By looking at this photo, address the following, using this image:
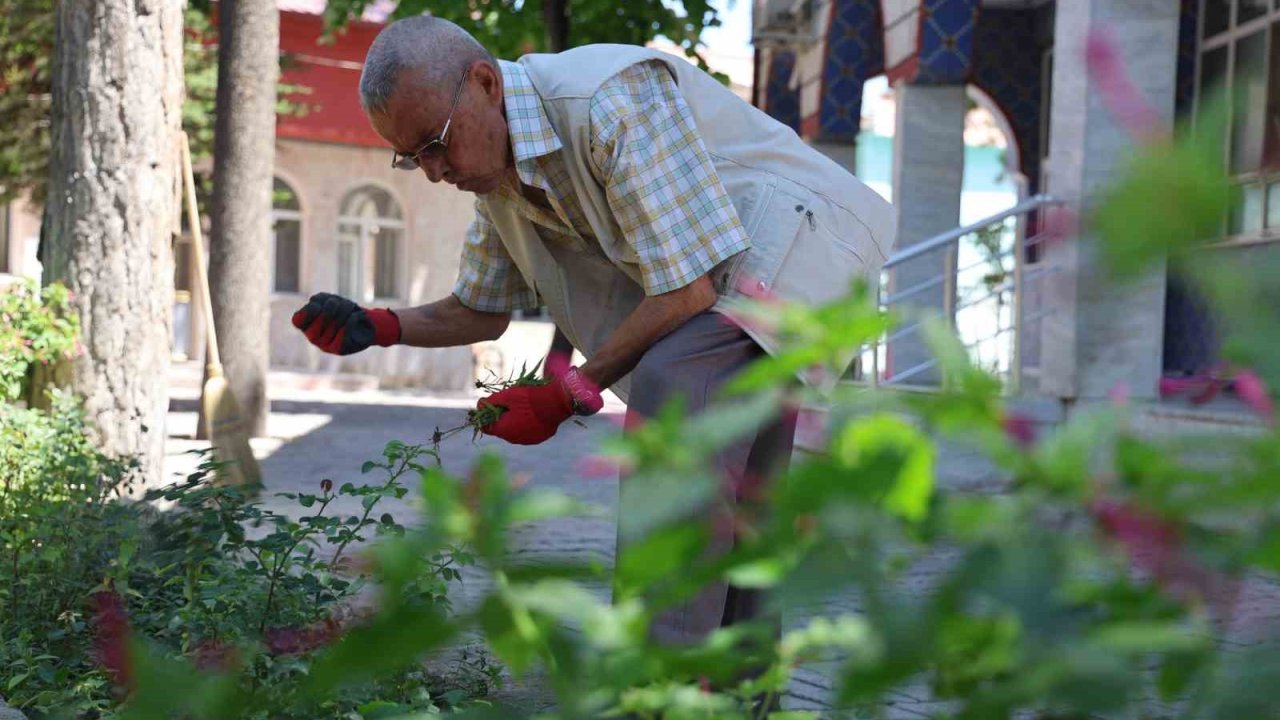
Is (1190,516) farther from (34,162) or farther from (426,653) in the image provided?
(34,162)

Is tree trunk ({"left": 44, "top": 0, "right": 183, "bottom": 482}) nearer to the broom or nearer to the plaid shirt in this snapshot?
the broom

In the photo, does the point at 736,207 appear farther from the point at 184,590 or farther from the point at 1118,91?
the point at 1118,91

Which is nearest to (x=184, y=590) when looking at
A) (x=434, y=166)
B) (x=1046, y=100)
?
(x=434, y=166)

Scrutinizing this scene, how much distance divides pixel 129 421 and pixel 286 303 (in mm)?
17885

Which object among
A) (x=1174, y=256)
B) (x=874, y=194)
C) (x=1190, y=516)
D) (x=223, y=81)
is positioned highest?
(x=223, y=81)

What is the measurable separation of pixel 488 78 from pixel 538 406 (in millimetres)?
583

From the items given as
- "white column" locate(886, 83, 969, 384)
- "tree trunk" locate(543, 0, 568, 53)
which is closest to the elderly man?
"white column" locate(886, 83, 969, 384)

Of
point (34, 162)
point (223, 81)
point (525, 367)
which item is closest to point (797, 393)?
point (525, 367)

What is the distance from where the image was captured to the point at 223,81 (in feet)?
34.6

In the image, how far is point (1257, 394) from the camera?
28.0 inches

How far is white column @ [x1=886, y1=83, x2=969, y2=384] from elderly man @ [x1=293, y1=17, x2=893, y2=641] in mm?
7171

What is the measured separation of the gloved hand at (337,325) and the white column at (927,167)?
712 centimetres

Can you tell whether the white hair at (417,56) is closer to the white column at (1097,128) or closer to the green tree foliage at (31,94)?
the white column at (1097,128)

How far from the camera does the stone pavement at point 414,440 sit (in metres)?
3.32
